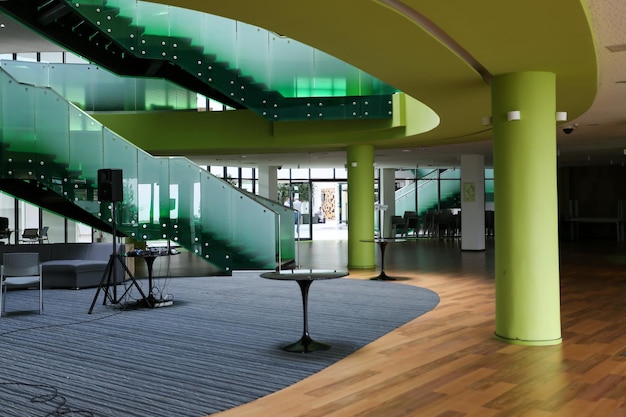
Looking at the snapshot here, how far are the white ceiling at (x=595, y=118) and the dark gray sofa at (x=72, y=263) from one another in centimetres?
476

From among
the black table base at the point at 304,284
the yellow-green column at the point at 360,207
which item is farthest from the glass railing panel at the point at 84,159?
the black table base at the point at 304,284

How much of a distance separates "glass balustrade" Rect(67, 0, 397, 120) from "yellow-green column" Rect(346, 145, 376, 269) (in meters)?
2.27

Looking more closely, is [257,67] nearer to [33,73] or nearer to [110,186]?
[110,186]

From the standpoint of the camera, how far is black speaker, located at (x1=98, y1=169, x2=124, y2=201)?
9469 mm

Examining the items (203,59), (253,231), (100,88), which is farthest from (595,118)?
(100,88)

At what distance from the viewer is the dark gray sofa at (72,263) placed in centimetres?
1133

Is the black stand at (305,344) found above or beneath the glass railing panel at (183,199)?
beneath

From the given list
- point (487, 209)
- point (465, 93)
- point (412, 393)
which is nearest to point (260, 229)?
point (465, 93)

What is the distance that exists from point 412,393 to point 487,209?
863 inches

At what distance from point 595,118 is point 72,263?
9314 mm

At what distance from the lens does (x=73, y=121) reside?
11641mm

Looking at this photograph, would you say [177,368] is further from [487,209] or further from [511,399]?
[487,209]

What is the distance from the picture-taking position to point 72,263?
449 inches

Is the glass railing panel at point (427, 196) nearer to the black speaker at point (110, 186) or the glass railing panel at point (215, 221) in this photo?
the glass railing panel at point (215, 221)
